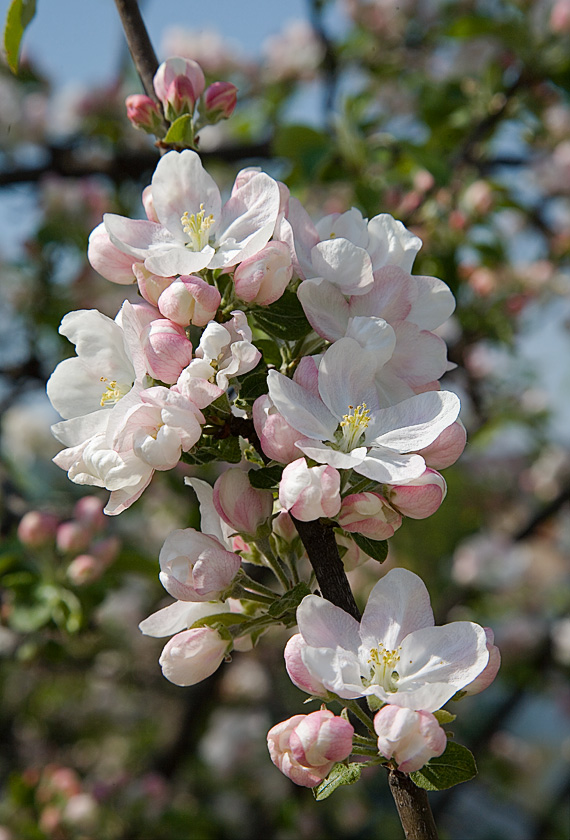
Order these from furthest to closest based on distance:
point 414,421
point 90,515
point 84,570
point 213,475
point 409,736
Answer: point 213,475, point 90,515, point 84,570, point 414,421, point 409,736

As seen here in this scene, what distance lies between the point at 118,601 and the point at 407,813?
2.90 meters

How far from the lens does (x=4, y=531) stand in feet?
5.44

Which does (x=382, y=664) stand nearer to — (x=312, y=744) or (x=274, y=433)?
(x=312, y=744)

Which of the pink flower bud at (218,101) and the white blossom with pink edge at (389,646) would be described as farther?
the pink flower bud at (218,101)

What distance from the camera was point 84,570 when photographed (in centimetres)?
126

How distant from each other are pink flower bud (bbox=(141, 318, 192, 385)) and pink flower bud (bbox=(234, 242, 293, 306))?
6cm

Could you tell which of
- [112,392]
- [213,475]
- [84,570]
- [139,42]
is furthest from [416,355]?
[213,475]

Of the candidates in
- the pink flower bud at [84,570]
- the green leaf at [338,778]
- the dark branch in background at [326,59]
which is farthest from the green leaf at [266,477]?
the dark branch in background at [326,59]

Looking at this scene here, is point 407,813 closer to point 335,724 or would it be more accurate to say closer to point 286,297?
point 335,724

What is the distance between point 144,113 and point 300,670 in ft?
1.68

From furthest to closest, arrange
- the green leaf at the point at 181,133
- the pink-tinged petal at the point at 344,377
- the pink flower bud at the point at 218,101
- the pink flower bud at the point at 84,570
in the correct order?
the pink flower bud at the point at 84,570 → the pink flower bud at the point at 218,101 → the green leaf at the point at 181,133 → the pink-tinged petal at the point at 344,377

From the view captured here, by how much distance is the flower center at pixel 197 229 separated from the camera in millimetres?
642

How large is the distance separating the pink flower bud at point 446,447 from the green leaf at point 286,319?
0.15 m

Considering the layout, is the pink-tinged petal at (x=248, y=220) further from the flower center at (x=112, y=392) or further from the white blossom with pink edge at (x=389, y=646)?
the white blossom with pink edge at (x=389, y=646)
